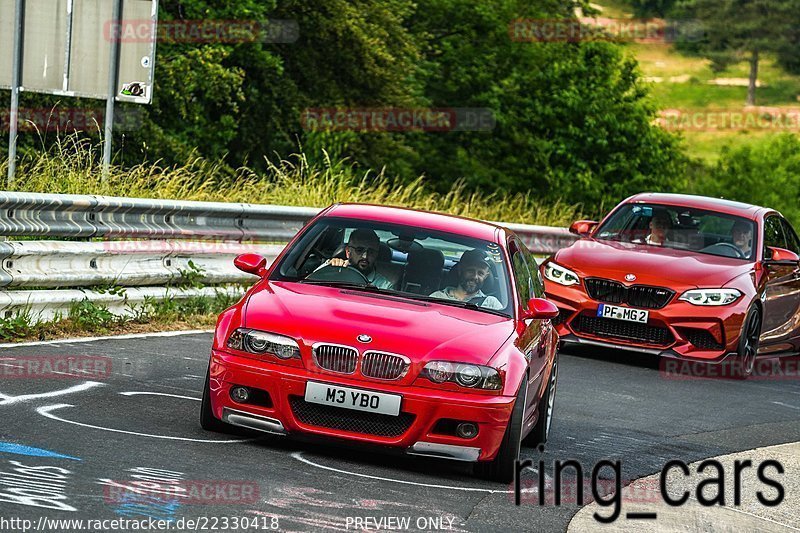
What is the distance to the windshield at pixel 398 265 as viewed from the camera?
8805 millimetres

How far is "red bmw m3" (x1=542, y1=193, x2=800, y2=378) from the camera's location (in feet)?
45.9


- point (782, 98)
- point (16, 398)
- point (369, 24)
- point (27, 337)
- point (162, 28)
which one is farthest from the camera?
point (782, 98)

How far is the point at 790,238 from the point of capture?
16.6 meters

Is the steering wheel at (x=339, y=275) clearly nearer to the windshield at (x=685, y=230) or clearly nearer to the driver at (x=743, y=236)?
the windshield at (x=685, y=230)

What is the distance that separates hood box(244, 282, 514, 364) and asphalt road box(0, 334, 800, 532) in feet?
2.12

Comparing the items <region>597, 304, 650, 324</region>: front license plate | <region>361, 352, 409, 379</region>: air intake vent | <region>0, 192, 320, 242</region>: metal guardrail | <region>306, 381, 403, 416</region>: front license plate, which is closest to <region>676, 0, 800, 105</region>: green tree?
<region>0, 192, 320, 242</region>: metal guardrail

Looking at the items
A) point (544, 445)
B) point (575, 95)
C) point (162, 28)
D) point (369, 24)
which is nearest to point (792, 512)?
point (544, 445)

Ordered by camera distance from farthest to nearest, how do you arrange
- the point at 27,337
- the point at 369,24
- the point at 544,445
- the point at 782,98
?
the point at 782,98
the point at 369,24
the point at 27,337
the point at 544,445

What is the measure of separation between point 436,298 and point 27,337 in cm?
382

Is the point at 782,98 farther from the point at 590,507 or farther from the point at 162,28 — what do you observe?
the point at 590,507

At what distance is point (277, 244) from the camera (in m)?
15.5
